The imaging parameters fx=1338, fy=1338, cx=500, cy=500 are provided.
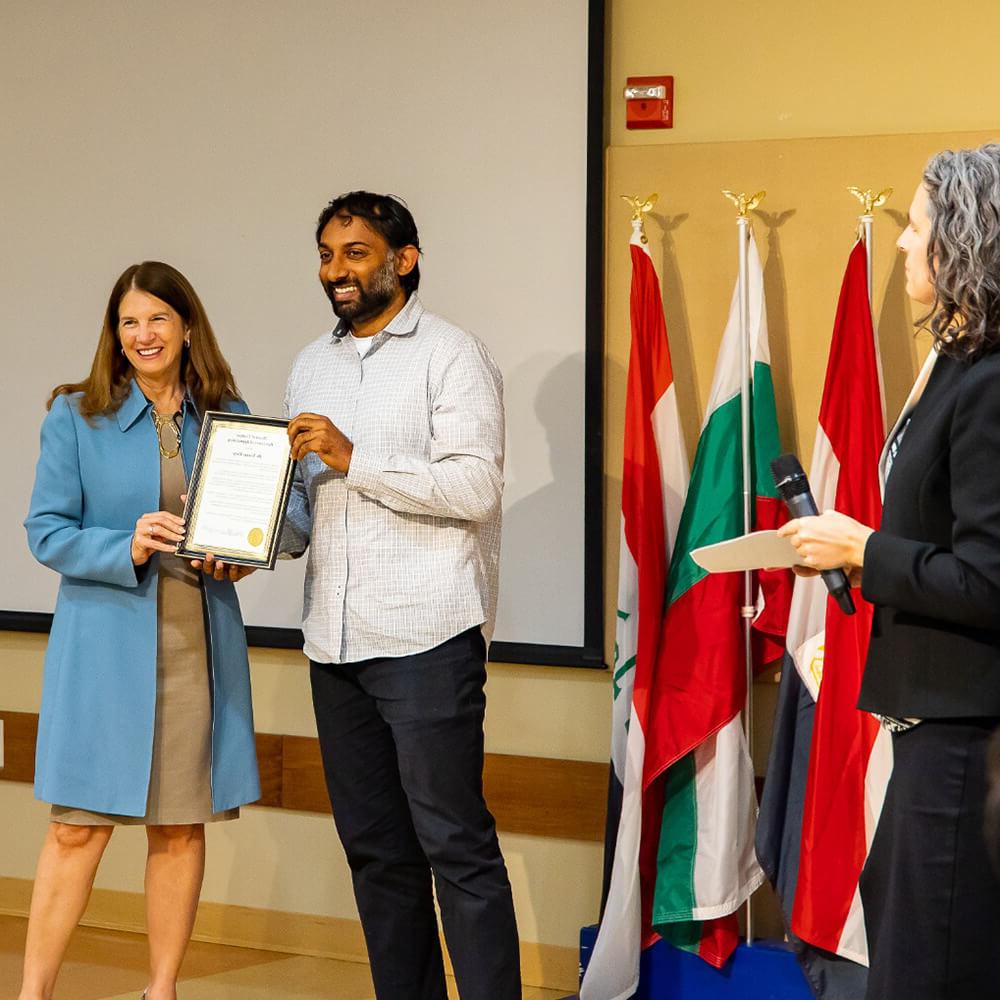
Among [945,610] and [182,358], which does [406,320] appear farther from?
[945,610]

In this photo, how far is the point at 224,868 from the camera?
3732 mm

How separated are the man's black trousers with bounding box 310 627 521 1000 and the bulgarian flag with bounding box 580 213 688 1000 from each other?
1.60 ft

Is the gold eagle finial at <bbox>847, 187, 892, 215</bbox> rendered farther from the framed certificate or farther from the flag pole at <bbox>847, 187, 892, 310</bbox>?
the framed certificate

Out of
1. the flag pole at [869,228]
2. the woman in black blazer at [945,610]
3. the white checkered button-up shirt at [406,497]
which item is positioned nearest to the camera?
the woman in black blazer at [945,610]

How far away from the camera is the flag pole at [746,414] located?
3010 mm

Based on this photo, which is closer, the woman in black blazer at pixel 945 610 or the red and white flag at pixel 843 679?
the woman in black blazer at pixel 945 610

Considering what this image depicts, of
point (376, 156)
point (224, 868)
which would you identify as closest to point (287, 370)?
point (376, 156)

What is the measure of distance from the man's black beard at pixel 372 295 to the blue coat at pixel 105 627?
462 millimetres

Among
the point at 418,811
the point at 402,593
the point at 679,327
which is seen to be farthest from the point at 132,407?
the point at 679,327

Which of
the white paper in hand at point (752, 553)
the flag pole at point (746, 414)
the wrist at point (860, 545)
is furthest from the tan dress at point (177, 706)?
the wrist at point (860, 545)

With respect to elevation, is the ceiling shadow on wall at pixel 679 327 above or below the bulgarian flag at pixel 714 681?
above

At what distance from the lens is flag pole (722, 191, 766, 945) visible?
3.01 metres

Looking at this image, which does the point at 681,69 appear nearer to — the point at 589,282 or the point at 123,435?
the point at 589,282

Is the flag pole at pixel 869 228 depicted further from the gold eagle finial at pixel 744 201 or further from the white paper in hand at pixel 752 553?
the white paper in hand at pixel 752 553
